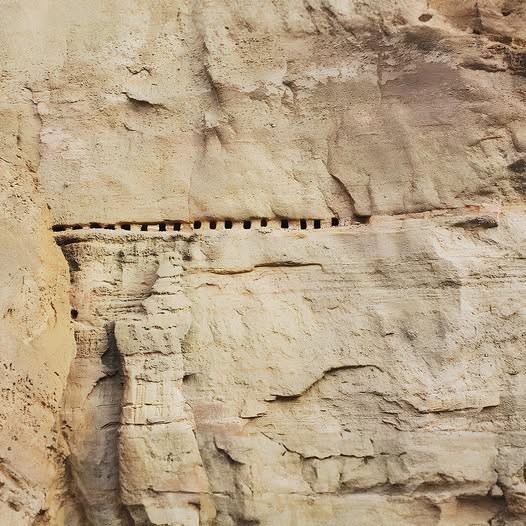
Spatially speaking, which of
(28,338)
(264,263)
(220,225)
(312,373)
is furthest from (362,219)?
(28,338)

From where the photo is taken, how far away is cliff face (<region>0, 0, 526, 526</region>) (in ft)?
10.8

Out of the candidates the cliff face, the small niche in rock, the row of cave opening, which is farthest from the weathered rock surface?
the small niche in rock

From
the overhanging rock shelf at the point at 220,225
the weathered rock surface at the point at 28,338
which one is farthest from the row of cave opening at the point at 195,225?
the weathered rock surface at the point at 28,338

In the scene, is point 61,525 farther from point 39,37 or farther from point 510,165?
point 510,165

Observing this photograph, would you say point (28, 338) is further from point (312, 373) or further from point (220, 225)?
point (312, 373)

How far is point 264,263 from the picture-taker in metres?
3.57

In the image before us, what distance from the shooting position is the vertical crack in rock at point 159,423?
3.25 meters

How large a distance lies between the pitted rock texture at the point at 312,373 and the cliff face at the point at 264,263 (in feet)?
0.04

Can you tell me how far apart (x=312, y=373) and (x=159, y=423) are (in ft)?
2.79

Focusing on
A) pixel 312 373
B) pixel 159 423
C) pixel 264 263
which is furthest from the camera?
pixel 264 263

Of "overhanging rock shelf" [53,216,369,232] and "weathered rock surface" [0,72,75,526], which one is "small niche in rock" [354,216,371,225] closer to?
"overhanging rock shelf" [53,216,369,232]

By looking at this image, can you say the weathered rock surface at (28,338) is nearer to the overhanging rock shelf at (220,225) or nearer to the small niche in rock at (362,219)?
the overhanging rock shelf at (220,225)

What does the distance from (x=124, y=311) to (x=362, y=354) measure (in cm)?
134

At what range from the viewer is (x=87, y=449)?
342 cm
